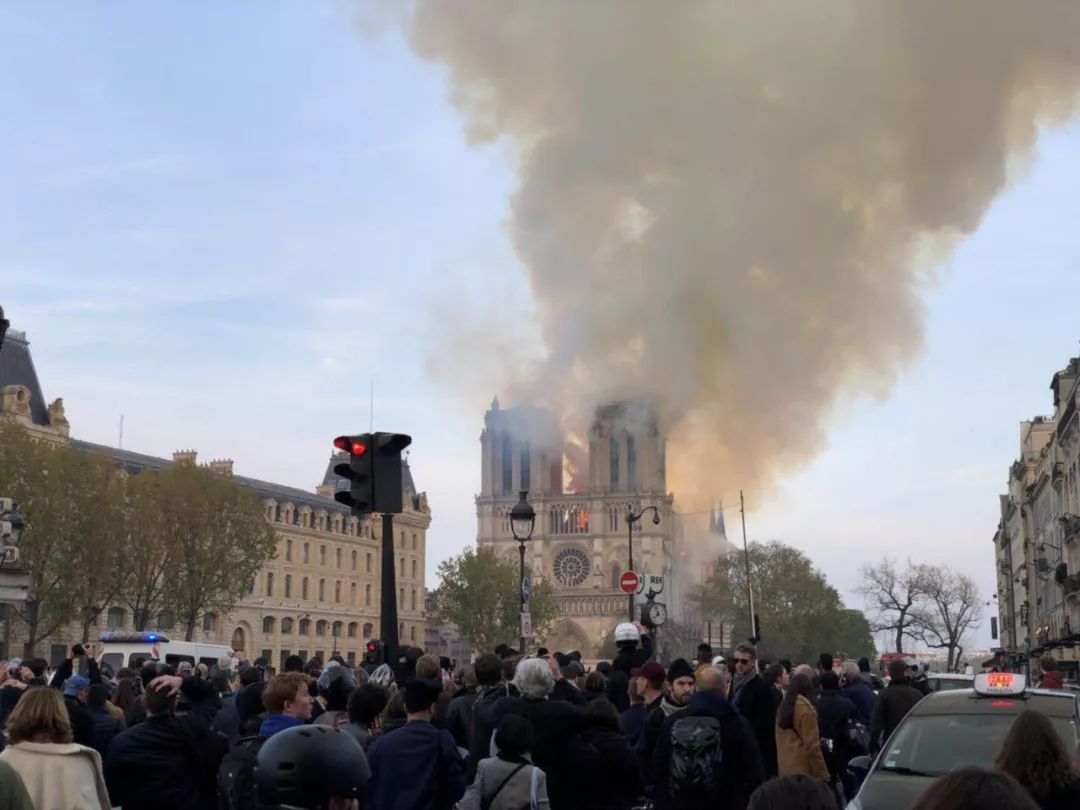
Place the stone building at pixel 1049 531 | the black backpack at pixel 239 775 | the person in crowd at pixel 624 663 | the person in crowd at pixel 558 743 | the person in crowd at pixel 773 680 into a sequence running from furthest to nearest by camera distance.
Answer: the stone building at pixel 1049 531 → the person in crowd at pixel 624 663 → the person in crowd at pixel 773 680 → the person in crowd at pixel 558 743 → the black backpack at pixel 239 775

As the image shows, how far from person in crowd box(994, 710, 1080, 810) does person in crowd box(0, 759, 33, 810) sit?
4175 mm

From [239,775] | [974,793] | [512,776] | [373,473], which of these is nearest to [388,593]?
[373,473]

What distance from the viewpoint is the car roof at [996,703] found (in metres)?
11.3

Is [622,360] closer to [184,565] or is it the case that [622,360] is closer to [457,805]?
[184,565]

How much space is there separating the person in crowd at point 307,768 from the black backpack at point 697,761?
4.96 m

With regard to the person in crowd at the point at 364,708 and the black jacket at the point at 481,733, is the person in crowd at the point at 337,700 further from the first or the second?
the person in crowd at the point at 364,708

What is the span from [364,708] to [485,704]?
154 centimetres

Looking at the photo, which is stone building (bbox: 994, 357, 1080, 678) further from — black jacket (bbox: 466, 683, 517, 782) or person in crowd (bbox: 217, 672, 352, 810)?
person in crowd (bbox: 217, 672, 352, 810)

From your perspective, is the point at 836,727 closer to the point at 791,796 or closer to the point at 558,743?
the point at 558,743

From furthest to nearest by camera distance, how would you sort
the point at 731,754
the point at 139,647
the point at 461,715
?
1. the point at 139,647
2. the point at 461,715
3. the point at 731,754

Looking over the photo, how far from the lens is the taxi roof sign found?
1142 cm

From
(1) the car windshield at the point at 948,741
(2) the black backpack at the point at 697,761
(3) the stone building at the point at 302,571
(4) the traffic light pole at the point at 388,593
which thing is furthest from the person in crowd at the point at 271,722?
(3) the stone building at the point at 302,571

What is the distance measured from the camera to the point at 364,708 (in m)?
9.71

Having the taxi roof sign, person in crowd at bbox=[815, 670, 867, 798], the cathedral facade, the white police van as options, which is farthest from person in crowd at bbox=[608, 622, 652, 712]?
the cathedral facade
